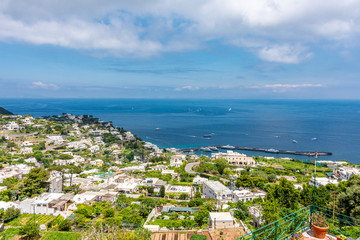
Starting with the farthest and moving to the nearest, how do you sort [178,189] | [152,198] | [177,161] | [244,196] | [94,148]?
[94,148]
[177,161]
[178,189]
[244,196]
[152,198]

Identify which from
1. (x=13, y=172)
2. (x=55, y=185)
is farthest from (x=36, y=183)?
(x=13, y=172)

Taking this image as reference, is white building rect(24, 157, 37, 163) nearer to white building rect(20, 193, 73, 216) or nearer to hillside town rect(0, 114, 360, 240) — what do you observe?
hillside town rect(0, 114, 360, 240)

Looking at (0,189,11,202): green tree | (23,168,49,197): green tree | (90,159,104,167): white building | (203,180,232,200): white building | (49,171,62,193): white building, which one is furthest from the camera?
(90,159,104,167): white building

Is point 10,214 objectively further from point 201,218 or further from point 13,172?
point 201,218

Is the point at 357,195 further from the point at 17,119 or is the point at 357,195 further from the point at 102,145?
the point at 17,119

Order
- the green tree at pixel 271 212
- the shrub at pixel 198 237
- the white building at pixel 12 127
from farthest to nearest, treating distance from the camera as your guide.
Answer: the white building at pixel 12 127 → the green tree at pixel 271 212 → the shrub at pixel 198 237

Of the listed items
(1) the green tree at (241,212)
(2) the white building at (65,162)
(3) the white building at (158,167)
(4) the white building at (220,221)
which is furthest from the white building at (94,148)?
(4) the white building at (220,221)

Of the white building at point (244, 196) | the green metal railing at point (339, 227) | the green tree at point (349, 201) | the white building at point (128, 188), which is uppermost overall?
the green metal railing at point (339, 227)

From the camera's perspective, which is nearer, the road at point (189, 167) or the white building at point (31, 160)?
the road at point (189, 167)

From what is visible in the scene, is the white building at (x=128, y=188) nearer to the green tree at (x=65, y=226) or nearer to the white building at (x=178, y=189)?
the white building at (x=178, y=189)

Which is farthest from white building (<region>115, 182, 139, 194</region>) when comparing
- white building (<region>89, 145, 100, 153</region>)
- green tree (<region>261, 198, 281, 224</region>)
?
white building (<region>89, 145, 100, 153</region>)
